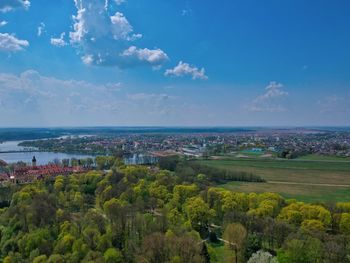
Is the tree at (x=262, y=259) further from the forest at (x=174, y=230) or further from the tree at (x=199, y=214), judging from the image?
the tree at (x=199, y=214)

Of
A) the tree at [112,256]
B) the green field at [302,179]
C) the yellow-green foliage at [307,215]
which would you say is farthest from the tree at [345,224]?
the tree at [112,256]

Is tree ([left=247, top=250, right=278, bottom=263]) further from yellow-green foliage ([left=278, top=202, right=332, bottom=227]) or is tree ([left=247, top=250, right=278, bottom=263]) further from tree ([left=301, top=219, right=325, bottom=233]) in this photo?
yellow-green foliage ([left=278, top=202, right=332, bottom=227])

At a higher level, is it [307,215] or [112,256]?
[307,215]

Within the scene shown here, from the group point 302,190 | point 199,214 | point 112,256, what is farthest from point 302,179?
point 112,256

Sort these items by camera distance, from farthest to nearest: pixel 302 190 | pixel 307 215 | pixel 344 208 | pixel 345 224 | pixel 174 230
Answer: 1. pixel 302 190
2. pixel 344 208
3. pixel 307 215
4. pixel 345 224
5. pixel 174 230

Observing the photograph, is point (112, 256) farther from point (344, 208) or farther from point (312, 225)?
point (344, 208)

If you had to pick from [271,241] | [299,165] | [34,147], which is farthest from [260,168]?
[34,147]

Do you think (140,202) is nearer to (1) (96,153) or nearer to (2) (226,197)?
(2) (226,197)

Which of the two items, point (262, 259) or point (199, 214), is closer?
point (262, 259)
